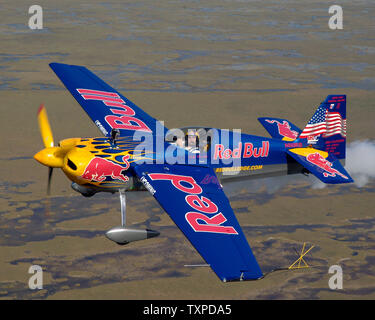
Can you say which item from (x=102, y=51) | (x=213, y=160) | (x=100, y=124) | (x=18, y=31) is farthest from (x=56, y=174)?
(x=18, y=31)

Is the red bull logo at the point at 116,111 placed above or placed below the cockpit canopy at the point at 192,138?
above

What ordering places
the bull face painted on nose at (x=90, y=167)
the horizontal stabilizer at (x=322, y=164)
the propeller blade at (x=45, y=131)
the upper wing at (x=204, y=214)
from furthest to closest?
the propeller blade at (x=45, y=131), the horizontal stabilizer at (x=322, y=164), the bull face painted on nose at (x=90, y=167), the upper wing at (x=204, y=214)

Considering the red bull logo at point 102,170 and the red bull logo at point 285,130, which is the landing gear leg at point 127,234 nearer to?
the red bull logo at point 102,170

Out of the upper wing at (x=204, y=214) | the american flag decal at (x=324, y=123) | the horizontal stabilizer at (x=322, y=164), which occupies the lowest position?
the upper wing at (x=204, y=214)

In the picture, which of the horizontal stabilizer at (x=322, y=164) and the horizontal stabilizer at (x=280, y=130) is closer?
the horizontal stabilizer at (x=322, y=164)

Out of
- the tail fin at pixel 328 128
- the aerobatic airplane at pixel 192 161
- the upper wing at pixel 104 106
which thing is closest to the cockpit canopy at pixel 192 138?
the aerobatic airplane at pixel 192 161

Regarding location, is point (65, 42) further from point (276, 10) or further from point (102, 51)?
point (276, 10)

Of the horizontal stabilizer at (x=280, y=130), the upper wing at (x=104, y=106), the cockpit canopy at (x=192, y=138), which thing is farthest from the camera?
the horizontal stabilizer at (x=280, y=130)
